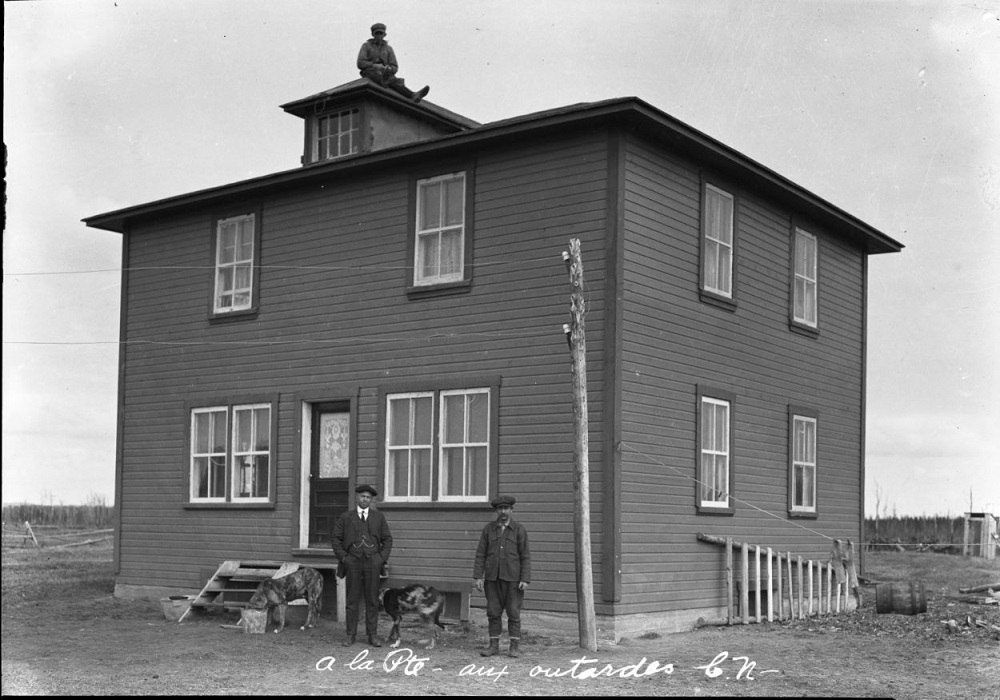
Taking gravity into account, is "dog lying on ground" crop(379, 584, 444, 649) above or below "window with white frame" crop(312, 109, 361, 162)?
below

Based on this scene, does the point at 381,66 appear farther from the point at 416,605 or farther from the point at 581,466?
the point at 416,605

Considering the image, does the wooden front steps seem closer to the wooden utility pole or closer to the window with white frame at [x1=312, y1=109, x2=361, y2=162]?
the wooden utility pole

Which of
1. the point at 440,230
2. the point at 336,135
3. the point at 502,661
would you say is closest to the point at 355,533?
the point at 502,661

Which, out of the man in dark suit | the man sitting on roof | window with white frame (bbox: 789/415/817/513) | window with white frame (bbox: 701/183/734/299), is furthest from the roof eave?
the man in dark suit

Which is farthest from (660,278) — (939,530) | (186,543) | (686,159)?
(939,530)

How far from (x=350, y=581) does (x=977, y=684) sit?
7551mm

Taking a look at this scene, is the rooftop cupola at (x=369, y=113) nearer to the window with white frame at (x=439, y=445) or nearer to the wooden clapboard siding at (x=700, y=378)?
the window with white frame at (x=439, y=445)

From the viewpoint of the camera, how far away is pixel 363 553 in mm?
15742

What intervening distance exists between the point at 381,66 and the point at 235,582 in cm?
944

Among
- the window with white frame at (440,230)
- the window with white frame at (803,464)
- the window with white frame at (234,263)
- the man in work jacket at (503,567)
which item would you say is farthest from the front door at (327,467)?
the window with white frame at (803,464)

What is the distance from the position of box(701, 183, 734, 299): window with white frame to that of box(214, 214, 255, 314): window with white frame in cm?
750

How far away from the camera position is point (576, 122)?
16609mm

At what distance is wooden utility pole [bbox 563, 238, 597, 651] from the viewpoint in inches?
592

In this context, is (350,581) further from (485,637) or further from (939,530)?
(939,530)
